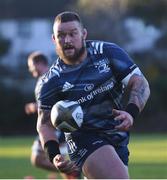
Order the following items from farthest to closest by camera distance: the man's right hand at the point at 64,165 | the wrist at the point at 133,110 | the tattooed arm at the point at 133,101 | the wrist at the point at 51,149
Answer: the wrist at the point at 51,149
the wrist at the point at 133,110
the man's right hand at the point at 64,165
the tattooed arm at the point at 133,101

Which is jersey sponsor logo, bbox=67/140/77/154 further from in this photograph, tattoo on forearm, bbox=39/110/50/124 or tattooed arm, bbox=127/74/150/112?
tattooed arm, bbox=127/74/150/112

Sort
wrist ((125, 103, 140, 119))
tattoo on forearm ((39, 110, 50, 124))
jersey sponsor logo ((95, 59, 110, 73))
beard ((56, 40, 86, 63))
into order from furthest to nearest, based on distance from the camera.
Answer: tattoo on forearm ((39, 110, 50, 124))
jersey sponsor logo ((95, 59, 110, 73))
beard ((56, 40, 86, 63))
wrist ((125, 103, 140, 119))

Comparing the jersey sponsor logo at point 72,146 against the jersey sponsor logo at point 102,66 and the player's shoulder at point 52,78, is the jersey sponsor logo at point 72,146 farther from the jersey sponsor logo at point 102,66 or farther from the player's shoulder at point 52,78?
the jersey sponsor logo at point 102,66

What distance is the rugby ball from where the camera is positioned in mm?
7672

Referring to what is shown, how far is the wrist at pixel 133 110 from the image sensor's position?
7582 millimetres

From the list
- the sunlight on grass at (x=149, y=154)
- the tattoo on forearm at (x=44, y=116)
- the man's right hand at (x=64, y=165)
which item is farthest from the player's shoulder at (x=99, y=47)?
the sunlight on grass at (x=149, y=154)

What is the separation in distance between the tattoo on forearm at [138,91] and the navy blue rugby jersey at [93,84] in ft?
0.41

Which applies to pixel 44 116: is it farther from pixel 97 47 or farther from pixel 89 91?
pixel 97 47

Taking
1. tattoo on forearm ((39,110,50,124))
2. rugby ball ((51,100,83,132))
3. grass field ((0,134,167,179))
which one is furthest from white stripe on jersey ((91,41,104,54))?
grass field ((0,134,167,179))

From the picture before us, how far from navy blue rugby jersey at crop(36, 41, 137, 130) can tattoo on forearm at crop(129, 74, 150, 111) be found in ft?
0.41

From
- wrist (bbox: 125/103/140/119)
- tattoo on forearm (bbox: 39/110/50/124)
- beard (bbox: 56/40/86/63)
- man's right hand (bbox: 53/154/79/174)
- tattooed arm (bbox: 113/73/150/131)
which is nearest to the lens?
tattooed arm (bbox: 113/73/150/131)

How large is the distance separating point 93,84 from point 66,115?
495 mm

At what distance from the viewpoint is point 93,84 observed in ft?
26.1

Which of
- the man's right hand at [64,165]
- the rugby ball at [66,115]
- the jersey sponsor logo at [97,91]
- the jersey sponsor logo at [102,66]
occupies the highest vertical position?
the jersey sponsor logo at [102,66]
